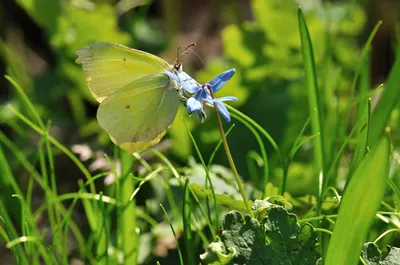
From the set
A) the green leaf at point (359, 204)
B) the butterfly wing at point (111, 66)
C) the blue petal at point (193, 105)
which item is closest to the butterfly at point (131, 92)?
the butterfly wing at point (111, 66)

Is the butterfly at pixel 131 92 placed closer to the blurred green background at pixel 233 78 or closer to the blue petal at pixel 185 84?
the blue petal at pixel 185 84

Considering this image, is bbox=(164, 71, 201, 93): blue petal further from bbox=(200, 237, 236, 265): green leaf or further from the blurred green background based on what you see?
the blurred green background

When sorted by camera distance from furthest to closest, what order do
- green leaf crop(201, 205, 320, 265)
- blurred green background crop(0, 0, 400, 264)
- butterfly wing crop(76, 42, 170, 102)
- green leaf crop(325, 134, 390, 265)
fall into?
blurred green background crop(0, 0, 400, 264) < butterfly wing crop(76, 42, 170, 102) < green leaf crop(201, 205, 320, 265) < green leaf crop(325, 134, 390, 265)

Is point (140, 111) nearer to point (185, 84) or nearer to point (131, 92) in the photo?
point (131, 92)

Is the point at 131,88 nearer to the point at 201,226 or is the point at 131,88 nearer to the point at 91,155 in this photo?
the point at 201,226

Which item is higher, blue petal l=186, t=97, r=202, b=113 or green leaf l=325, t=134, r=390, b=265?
blue petal l=186, t=97, r=202, b=113

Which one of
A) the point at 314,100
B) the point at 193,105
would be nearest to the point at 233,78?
the point at 314,100

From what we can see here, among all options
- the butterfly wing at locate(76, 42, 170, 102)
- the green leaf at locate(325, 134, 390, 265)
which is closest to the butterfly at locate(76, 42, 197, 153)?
the butterfly wing at locate(76, 42, 170, 102)

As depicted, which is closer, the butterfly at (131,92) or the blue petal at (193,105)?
the blue petal at (193,105)

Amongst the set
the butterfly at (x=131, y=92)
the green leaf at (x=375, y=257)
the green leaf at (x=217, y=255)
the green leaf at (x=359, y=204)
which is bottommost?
the green leaf at (x=375, y=257)
